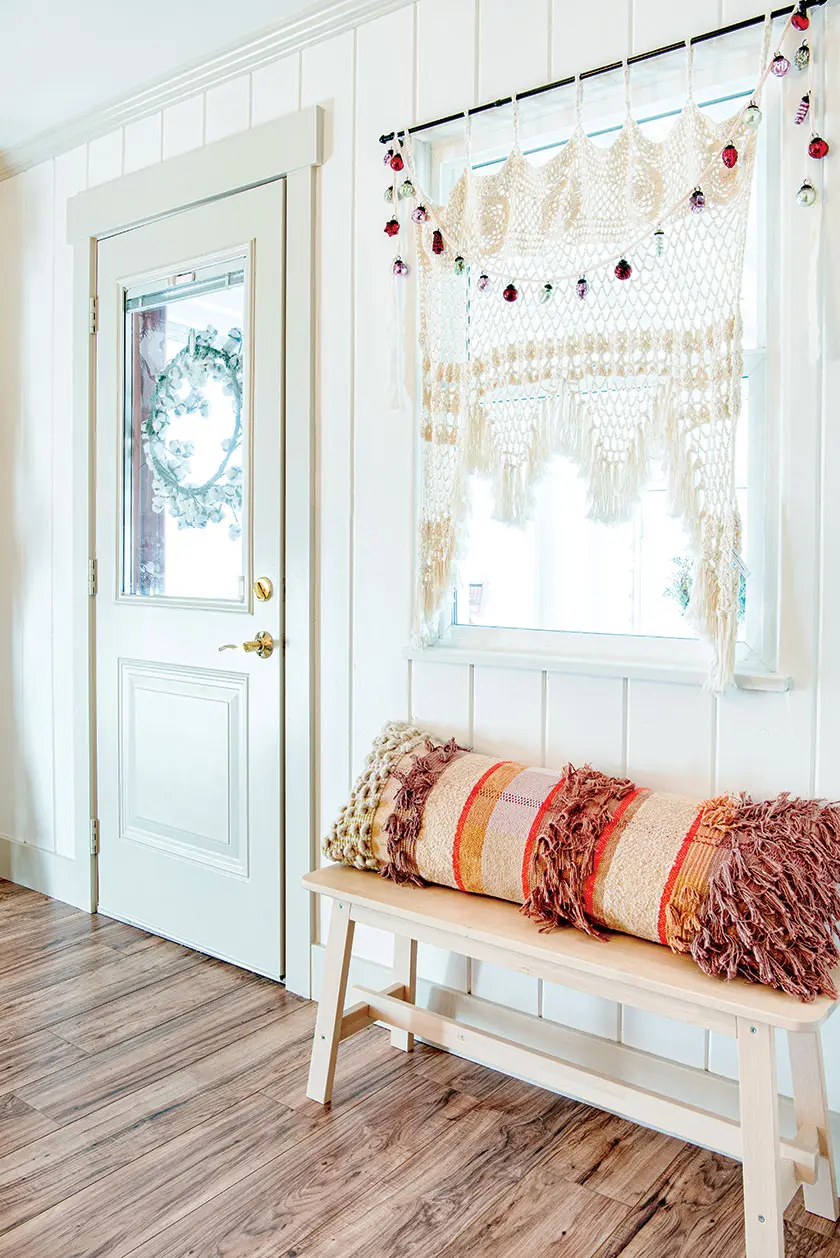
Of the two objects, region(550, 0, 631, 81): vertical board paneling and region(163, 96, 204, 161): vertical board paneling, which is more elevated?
region(163, 96, 204, 161): vertical board paneling

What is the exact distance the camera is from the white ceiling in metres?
2.34

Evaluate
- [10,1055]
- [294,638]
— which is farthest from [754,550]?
[10,1055]

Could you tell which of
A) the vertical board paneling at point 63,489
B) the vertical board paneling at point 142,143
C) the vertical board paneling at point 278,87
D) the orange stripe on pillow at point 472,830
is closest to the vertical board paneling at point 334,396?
the vertical board paneling at point 278,87

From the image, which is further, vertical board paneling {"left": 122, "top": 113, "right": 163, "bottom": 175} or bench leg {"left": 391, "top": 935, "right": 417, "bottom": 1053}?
vertical board paneling {"left": 122, "top": 113, "right": 163, "bottom": 175}

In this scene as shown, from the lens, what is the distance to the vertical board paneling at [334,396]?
2365 millimetres

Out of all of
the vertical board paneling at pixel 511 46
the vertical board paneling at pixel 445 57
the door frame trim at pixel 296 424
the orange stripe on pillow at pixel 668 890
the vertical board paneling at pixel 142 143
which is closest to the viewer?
the orange stripe on pillow at pixel 668 890

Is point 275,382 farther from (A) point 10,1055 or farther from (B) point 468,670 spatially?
(A) point 10,1055

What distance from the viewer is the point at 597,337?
1.94m

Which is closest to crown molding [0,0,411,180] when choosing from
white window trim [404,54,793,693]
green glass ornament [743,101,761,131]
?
green glass ornament [743,101,761,131]

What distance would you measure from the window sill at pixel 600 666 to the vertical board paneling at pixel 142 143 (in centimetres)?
169

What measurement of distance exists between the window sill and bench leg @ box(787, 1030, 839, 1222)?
600mm

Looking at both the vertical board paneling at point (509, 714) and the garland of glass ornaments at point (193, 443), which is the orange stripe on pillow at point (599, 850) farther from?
the garland of glass ornaments at point (193, 443)

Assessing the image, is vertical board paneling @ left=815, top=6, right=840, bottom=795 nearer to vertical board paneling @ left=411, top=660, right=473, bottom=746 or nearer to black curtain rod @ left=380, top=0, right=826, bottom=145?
black curtain rod @ left=380, top=0, right=826, bottom=145

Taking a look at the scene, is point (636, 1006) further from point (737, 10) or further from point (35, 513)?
point (35, 513)
